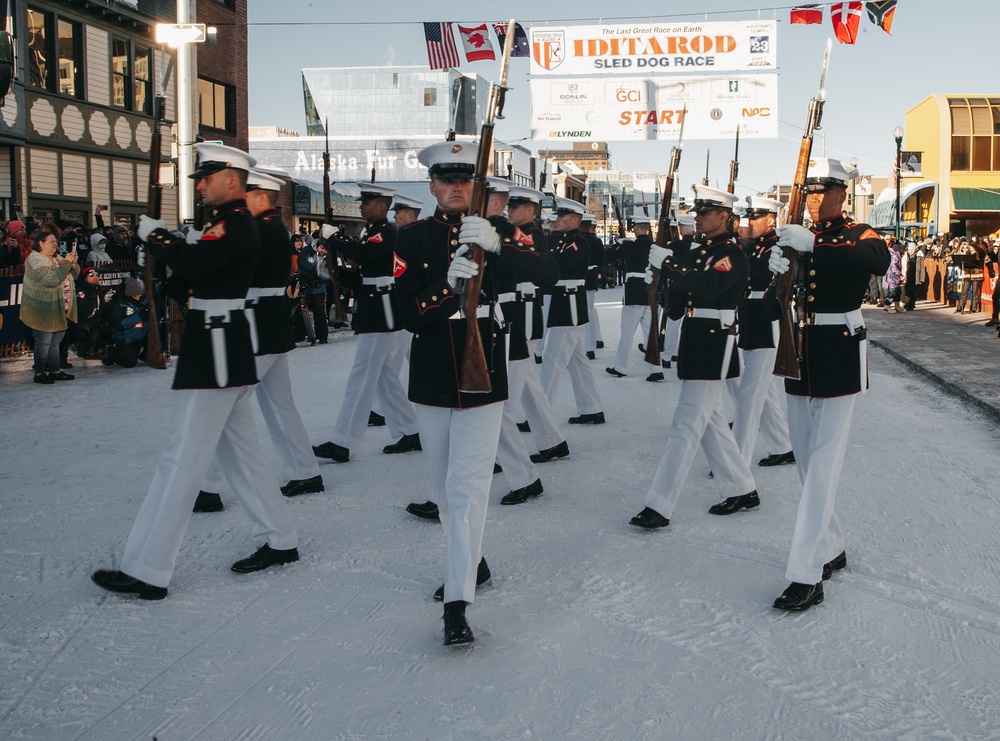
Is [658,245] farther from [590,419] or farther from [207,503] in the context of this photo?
[207,503]

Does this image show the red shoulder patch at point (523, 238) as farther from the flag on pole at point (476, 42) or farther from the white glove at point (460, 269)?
the flag on pole at point (476, 42)

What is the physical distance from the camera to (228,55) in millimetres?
27562

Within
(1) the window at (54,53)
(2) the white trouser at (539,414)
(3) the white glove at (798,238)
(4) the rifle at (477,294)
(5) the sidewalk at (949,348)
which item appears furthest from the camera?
(1) the window at (54,53)

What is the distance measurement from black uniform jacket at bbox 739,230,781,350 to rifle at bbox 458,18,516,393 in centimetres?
367

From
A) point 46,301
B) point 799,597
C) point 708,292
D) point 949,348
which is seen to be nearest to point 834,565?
point 799,597

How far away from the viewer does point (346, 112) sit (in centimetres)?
9538

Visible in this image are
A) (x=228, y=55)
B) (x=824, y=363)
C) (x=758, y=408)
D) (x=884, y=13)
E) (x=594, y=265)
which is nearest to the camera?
(x=824, y=363)

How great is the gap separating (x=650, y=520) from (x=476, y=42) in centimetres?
1498

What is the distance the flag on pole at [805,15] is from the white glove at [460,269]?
1634 centimetres

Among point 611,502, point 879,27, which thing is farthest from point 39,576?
point 879,27

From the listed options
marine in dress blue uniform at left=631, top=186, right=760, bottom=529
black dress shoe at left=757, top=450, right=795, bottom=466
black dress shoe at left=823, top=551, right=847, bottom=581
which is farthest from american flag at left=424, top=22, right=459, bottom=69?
black dress shoe at left=823, top=551, right=847, bottom=581

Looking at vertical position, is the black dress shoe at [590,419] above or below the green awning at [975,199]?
below

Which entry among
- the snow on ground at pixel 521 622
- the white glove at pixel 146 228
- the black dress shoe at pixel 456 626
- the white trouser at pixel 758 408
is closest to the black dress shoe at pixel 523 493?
the snow on ground at pixel 521 622

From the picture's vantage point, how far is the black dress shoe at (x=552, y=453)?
754 cm
